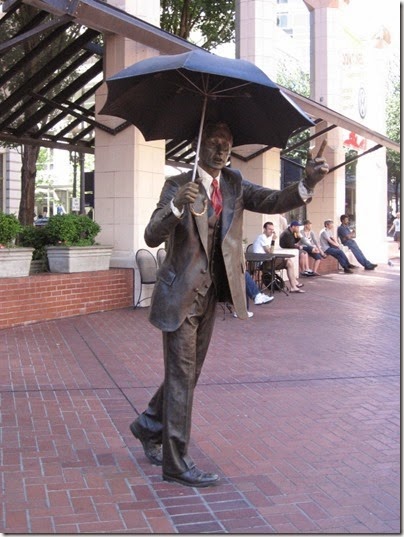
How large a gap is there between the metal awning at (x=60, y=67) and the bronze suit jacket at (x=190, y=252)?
17.1ft

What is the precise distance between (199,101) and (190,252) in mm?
999

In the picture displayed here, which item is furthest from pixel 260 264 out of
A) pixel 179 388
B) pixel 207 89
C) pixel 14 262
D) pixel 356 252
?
pixel 179 388

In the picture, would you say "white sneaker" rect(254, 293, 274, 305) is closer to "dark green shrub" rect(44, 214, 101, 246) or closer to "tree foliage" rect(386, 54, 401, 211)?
"dark green shrub" rect(44, 214, 101, 246)

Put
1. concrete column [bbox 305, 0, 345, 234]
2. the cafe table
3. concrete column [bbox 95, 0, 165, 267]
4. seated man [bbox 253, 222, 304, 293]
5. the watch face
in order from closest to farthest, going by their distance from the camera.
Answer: concrete column [bbox 95, 0, 165, 267] < the cafe table < seated man [bbox 253, 222, 304, 293] < concrete column [bbox 305, 0, 345, 234] < the watch face

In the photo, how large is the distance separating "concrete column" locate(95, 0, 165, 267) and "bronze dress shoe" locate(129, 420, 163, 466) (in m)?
6.89

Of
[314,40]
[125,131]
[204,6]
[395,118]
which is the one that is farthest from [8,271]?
[395,118]

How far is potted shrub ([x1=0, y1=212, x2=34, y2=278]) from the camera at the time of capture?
30.3 ft

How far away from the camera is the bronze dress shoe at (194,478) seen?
419cm

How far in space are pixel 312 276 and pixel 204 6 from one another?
295 inches

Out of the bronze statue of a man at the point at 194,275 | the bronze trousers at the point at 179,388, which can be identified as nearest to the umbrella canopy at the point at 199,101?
the bronze statue of a man at the point at 194,275

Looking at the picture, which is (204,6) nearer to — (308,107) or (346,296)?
(308,107)

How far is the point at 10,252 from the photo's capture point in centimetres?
926

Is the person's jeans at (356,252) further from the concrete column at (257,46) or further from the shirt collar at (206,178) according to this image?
the shirt collar at (206,178)

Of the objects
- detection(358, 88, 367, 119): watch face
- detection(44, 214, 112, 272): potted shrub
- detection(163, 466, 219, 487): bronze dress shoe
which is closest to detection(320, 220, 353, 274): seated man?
detection(358, 88, 367, 119): watch face
